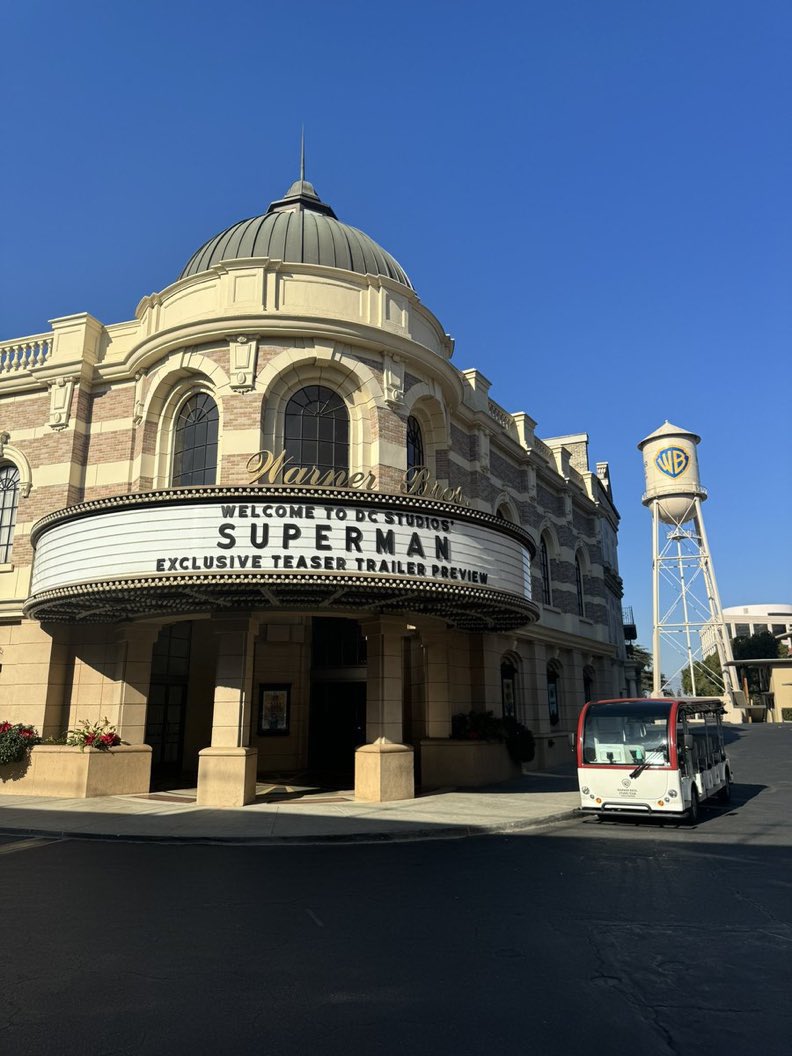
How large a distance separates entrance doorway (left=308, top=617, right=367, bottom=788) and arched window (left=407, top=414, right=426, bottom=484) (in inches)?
245

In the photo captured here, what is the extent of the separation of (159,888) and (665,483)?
55670 millimetres

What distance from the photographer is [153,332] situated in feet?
62.6

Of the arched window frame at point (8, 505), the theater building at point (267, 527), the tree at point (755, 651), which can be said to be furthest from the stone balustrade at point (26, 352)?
the tree at point (755, 651)

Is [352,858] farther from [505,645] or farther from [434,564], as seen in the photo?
[505,645]

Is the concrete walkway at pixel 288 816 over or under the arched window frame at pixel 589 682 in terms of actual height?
under

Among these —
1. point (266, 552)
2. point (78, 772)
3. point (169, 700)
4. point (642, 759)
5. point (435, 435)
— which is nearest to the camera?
point (266, 552)

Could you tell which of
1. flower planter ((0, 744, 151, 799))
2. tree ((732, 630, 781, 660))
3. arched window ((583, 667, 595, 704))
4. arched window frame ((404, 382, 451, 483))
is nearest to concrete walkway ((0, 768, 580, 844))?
flower planter ((0, 744, 151, 799))

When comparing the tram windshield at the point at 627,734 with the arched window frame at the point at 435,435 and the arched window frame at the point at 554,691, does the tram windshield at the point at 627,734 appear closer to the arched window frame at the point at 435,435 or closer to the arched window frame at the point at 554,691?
the arched window frame at the point at 435,435

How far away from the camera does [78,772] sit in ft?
55.8

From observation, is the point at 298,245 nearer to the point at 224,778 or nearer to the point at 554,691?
the point at 224,778

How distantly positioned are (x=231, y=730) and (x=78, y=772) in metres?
4.21

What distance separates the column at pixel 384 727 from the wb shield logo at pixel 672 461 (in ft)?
153

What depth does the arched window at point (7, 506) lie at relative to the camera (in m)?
20.3

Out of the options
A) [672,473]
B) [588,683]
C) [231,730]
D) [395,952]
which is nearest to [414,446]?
[231,730]
